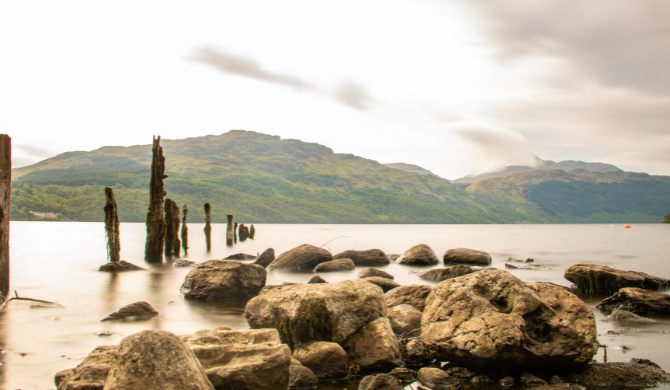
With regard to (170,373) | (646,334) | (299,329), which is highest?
(170,373)

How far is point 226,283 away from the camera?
15.8 meters

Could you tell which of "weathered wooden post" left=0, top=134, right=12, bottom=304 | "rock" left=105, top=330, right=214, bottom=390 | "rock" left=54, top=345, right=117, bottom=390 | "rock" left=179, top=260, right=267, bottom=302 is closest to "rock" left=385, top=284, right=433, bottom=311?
"rock" left=179, top=260, right=267, bottom=302

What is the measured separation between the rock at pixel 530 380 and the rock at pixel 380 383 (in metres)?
2.22

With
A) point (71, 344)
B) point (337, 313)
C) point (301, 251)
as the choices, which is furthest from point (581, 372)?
point (301, 251)

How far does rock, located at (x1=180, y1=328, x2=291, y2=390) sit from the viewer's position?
234 inches

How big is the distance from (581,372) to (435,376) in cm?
290

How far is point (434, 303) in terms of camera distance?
9039mm

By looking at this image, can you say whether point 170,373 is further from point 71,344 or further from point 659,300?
point 659,300

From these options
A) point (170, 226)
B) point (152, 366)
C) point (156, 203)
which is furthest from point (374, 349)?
point (170, 226)

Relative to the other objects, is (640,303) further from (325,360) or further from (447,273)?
(325,360)

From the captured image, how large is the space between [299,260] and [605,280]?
624 inches

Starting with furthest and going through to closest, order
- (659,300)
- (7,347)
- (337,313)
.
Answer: (659,300), (7,347), (337,313)

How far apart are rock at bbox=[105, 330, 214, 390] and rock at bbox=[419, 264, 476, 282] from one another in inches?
596

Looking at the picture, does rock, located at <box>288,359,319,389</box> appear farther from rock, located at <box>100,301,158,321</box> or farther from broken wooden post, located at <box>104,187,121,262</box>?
broken wooden post, located at <box>104,187,121,262</box>
